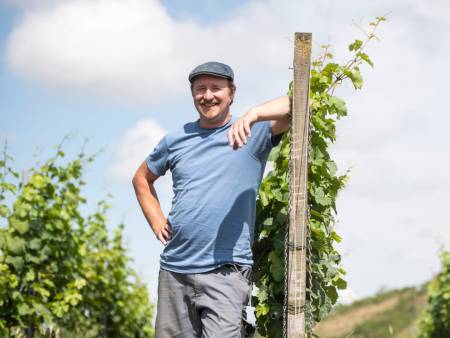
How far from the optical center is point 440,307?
11344 mm

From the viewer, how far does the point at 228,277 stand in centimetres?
350

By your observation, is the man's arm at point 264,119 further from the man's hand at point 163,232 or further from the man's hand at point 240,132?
the man's hand at point 163,232

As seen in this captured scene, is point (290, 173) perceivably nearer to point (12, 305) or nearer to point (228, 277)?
point (228, 277)

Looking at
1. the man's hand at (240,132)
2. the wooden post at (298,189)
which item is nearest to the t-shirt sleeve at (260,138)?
the wooden post at (298,189)

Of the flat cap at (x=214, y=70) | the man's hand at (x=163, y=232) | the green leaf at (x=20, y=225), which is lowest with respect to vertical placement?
the man's hand at (x=163, y=232)

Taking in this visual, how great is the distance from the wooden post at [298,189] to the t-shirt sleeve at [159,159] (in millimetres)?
641

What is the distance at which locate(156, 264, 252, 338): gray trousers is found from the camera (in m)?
3.47

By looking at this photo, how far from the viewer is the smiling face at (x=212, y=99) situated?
3.63m

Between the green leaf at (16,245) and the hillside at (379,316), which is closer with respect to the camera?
the green leaf at (16,245)

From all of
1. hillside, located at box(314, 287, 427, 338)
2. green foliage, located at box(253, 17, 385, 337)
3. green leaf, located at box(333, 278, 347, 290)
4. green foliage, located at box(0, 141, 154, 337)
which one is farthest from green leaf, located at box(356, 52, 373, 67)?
hillside, located at box(314, 287, 427, 338)

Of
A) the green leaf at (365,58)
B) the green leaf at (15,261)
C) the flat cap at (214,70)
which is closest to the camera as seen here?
the flat cap at (214,70)

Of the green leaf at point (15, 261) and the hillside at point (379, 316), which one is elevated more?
the hillside at point (379, 316)

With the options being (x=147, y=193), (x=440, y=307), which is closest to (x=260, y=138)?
(x=147, y=193)

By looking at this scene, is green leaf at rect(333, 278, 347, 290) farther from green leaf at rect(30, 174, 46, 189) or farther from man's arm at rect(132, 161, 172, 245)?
green leaf at rect(30, 174, 46, 189)
